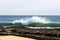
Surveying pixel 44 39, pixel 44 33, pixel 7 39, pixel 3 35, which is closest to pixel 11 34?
pixel 3 35

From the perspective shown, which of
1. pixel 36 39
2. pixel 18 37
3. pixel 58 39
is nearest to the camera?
pixel 58 39

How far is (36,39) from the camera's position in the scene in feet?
26.5

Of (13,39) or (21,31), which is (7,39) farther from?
(21,31)

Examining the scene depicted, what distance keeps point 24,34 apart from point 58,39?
6.87 ft

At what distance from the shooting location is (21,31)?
9734 millimetres

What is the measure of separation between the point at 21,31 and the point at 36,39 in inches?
71.9

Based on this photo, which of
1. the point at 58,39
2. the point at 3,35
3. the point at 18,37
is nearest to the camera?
the point at 58,39

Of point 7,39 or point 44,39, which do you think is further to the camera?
point 7,39

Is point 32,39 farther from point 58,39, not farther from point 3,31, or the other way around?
point 3,31

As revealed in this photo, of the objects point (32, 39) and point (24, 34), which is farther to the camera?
point (24, 34)

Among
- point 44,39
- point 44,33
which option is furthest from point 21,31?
point 44,39

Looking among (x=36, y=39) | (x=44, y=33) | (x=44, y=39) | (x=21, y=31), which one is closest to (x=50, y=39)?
(x=44, y=39)

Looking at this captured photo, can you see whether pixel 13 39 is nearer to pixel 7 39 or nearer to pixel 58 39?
pixel 7 39

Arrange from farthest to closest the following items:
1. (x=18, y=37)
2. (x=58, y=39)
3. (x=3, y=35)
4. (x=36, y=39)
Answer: (x=3, y=35)
(x=18, y=37)
(x=36, y=39)
(x=58, y=39)
